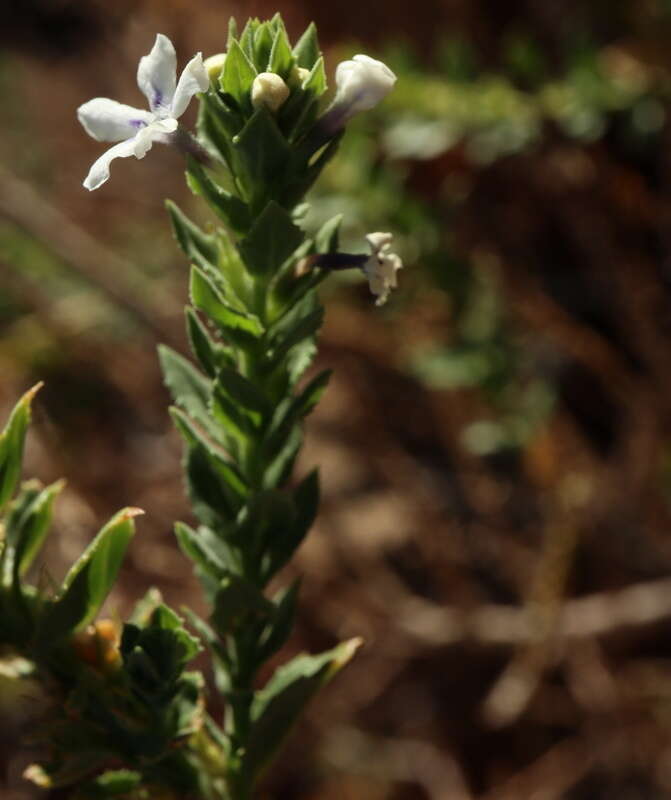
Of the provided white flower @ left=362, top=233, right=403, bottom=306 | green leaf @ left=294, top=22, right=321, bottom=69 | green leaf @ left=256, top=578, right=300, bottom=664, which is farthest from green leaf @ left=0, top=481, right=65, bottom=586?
green leaf @ left=294, top=22, right=321, bottom=69

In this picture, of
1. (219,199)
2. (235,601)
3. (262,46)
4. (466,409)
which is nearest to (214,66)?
(262,46)

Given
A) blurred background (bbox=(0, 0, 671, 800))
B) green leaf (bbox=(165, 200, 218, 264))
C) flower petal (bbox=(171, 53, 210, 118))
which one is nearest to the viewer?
flower petal (bbox=(171, 53, 210, 118))

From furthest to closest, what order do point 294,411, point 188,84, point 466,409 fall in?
point 466,409, point 294,411, point 188,84

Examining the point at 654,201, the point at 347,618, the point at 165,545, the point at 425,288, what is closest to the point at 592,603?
the point at 347,618

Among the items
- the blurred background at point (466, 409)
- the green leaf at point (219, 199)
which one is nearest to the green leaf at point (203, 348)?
the green leaf at point (219, 199)

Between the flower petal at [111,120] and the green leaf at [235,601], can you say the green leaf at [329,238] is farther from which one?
the green leaf at [235,601]

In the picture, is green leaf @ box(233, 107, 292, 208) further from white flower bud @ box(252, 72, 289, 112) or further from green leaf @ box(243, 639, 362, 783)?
green leaf @ box(243, 639, 362, 783)

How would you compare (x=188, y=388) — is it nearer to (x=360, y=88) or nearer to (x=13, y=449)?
(x=13, y=449)
